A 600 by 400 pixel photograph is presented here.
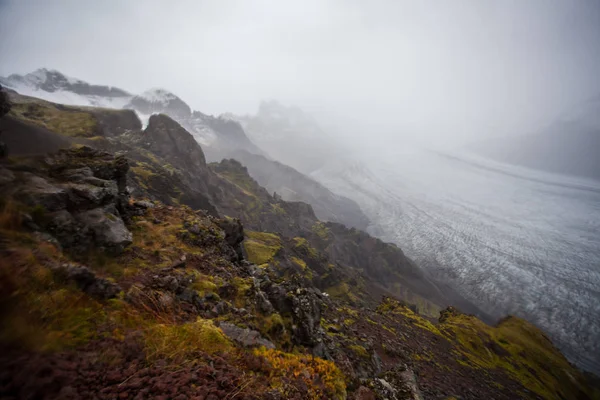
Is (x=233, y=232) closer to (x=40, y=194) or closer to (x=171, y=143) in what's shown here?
(x=40, y=194)

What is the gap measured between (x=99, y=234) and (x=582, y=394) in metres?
59.9

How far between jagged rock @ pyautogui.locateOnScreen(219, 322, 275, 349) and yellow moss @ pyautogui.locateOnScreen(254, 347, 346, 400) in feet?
1.41

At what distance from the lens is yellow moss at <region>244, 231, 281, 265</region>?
47.2 meters

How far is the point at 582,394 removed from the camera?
117ft

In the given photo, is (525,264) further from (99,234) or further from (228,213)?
(99,234)

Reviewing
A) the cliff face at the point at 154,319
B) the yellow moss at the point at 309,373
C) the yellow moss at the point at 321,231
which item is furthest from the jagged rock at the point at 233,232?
the yellow moss at the point at 321,231

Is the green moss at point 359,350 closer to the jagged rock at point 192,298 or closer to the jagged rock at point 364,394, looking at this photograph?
the jagged rock at point 364,394

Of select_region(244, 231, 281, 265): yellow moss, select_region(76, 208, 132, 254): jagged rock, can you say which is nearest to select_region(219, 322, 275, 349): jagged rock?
select_region(76, 208, 132, 254): jagged rock

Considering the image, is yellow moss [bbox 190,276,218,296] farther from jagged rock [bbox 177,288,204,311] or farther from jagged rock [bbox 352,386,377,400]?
jagged rock [bbox 352,386,377,400]

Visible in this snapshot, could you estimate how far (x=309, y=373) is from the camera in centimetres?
793

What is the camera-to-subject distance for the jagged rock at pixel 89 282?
252 inches

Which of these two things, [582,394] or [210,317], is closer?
[210,317]

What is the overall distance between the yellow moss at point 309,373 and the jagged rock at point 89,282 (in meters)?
4.49

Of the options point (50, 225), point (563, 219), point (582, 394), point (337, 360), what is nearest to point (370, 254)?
point (582, 394)
